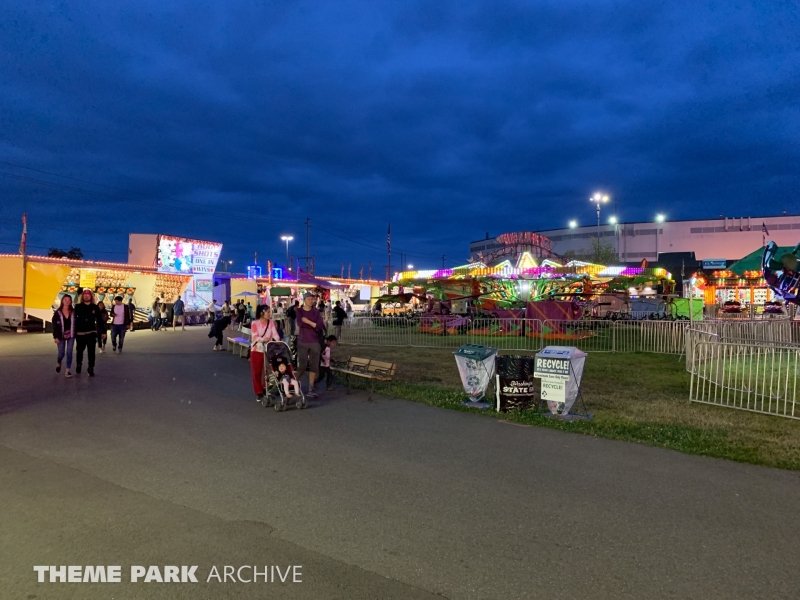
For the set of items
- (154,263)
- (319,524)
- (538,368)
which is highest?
(154,263)

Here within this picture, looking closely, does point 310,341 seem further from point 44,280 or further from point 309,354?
point 44,280

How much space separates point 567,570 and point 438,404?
548cm

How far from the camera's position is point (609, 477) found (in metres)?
5.39

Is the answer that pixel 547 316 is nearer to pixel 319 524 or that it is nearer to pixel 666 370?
pixel 666 370

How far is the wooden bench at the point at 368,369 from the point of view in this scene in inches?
400

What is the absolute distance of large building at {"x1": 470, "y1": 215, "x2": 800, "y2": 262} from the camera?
261ft

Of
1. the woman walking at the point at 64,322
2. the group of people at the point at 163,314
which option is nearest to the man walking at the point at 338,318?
the woman walking at the point at 64,322

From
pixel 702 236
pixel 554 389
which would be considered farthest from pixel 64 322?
pixel 702 236

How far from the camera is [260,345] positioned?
8.97 m

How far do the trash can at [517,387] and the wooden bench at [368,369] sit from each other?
2.47 metres

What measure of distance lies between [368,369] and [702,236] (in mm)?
86724

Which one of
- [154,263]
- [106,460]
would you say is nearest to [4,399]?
[106,460]

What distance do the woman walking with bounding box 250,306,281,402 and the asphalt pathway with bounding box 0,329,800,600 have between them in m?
1.16

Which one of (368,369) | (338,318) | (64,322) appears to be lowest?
(368,369)
